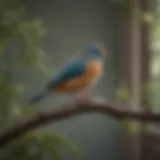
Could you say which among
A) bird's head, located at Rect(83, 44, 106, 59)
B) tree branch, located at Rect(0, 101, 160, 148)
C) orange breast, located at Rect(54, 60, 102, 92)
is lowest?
tree branch, located at Rect(0, 101, 160, 148)

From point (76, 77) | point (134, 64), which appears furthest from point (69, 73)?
point (134, 64)

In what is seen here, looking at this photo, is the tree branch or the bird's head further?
the bird's head

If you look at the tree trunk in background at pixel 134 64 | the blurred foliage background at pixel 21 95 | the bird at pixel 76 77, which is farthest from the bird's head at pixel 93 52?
the tree trunk in background at pixel 134 64

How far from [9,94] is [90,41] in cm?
54

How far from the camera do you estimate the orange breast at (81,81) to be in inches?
51.3

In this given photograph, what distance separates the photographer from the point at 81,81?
1307 millimetres

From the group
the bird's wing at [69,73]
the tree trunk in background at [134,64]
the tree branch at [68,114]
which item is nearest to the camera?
the tree branch at [68,114]

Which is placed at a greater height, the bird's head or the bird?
the bird's head

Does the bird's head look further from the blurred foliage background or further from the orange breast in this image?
the blurred foliage background

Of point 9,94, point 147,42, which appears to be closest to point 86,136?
point 147,42

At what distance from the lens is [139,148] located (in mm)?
1818

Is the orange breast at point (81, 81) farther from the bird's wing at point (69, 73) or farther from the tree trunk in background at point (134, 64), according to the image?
the tree trunk in background at point (134, 64)

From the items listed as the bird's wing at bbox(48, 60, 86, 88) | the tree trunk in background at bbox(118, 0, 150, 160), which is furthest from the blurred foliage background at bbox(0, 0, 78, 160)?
the tree trunk in background at bbox(118, 0, 150, 160)

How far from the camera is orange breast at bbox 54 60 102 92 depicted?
1.30 m
